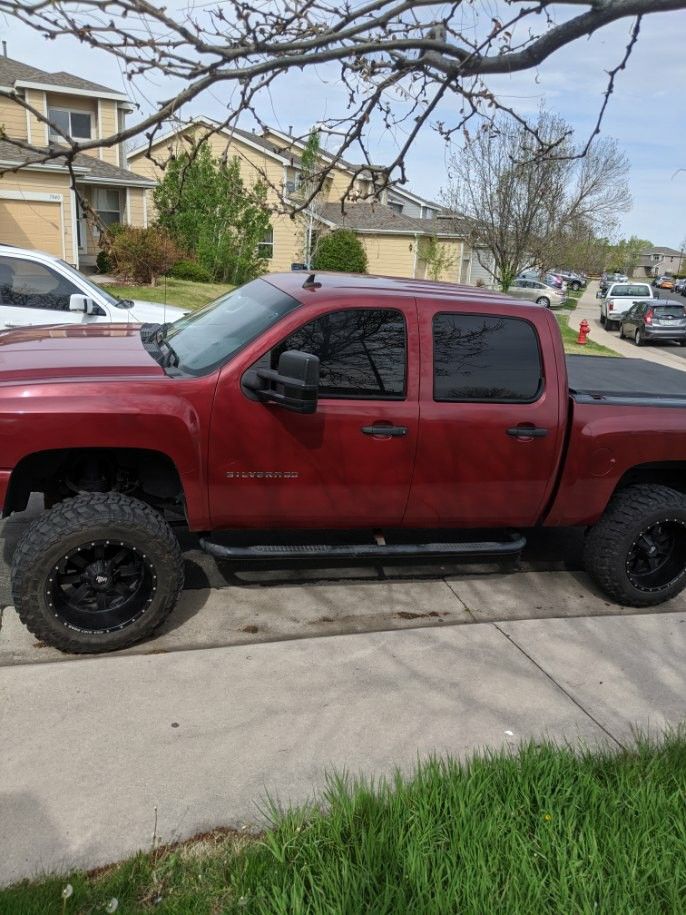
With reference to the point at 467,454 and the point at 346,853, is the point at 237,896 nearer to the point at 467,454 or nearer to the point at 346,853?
the point at 346,853

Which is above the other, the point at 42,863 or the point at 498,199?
the point at 498,199

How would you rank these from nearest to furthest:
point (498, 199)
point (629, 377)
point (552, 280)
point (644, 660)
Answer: point (644, 660)
point (629, 377)
point (498, 199)
point (552, 280)

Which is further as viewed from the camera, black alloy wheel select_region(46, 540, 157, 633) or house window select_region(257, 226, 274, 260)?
house window select_region(257, 226, 274, 260)

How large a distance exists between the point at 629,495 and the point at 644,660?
1032 mm

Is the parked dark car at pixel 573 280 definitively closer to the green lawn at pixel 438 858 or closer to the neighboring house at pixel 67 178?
the neighboring house at pixel 67 178

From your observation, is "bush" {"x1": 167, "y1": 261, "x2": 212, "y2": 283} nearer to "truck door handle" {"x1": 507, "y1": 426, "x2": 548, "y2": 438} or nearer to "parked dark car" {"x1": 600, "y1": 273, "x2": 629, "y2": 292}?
"truck door handle" {"x1": 507, "y1": 426, "x2": 548, "y2": 438}

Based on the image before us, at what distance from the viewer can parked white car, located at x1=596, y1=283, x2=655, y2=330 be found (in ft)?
108

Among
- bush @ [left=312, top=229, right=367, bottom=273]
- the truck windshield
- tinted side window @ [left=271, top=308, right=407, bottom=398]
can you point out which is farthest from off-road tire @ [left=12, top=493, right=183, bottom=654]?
bush @ [left=312, top=229, right=367, bottom=273]

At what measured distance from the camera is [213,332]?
442cm

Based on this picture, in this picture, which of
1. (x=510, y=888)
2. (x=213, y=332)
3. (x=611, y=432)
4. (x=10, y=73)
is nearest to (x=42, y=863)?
(x=510, y=888)

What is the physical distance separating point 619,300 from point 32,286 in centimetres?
3005

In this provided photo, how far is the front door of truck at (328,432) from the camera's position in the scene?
395 centimetres

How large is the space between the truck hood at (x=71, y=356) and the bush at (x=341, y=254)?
90.3ft

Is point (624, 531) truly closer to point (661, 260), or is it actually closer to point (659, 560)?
point (659, 560)
